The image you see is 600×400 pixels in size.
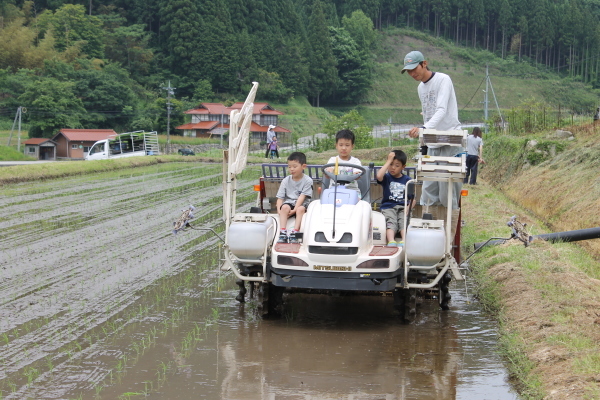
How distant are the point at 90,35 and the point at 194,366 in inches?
3593

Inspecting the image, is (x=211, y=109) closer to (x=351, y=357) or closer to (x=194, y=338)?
(x=194, y=338)

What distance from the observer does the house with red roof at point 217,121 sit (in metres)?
75.0

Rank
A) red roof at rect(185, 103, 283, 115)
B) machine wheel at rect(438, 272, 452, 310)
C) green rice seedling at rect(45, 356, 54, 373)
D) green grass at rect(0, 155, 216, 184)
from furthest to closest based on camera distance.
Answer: red roof at rect(185, 103, 283, 115), green grass at rect(0, 155, 216, 184), machine wheel at rect(438, 272, 452, 310), green rice seedling at rect(45, 356, 54, 373)

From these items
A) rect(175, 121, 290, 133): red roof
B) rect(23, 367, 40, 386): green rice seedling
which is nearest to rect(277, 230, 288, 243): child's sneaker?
rect(23, 367, 40, 386): green rice seedling

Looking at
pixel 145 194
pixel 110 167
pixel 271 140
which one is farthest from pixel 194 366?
pixel 271 140

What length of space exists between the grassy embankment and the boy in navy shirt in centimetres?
146

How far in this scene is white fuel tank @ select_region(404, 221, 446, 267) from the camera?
739cm

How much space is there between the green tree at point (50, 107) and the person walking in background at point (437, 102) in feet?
198

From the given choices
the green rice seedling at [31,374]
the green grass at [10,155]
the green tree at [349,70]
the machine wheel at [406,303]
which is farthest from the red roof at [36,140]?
the green rice seedling at [31,374]

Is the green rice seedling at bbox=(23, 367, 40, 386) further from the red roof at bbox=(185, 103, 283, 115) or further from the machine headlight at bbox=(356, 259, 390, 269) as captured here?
the red roof at bbox=(185, 103, 283, 115)

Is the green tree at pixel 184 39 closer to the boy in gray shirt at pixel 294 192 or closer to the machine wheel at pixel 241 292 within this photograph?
the boy in gray shirt at pixel 294 192

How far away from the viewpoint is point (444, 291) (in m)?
8.32

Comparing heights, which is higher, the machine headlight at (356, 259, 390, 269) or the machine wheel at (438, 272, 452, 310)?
the machine headlight at (356, 259, 390, 269)

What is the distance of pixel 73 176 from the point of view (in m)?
28.0
